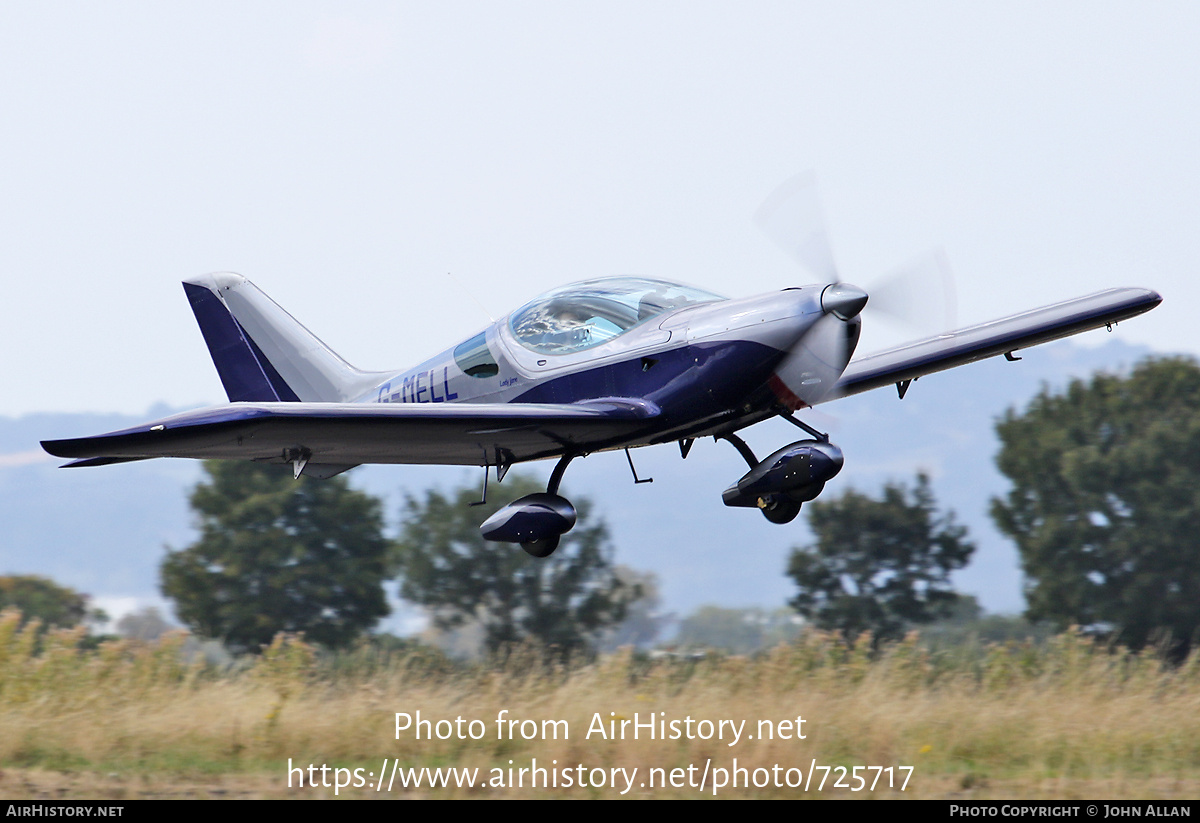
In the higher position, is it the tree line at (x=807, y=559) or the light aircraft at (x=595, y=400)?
the tree line at (x=807, y=559)

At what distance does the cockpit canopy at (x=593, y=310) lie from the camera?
11500 mm

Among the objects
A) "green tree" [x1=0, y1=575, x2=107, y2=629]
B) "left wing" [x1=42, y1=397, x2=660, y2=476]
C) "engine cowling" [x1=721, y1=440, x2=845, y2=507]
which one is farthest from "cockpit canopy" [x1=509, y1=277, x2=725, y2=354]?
"green tree" [x1=0, y1=575, x2=107, y2=629]

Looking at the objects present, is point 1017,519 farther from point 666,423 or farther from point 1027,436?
point 666,423

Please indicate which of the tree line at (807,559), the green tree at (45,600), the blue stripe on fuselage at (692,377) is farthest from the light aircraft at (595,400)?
the green tree at (45,600)

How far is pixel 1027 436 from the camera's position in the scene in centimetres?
7188

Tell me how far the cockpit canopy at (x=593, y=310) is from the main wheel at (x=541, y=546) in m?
1.83

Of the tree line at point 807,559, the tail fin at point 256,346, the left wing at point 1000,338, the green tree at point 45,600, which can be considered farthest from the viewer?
the green tree at point 45,600

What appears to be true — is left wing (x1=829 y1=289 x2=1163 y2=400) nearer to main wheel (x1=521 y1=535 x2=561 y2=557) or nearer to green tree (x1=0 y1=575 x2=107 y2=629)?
main wheel (x1=521 y1=535 x2=561 y2=557)

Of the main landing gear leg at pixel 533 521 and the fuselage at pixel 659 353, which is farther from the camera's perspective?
the main landing gear leg at pixel 533 521

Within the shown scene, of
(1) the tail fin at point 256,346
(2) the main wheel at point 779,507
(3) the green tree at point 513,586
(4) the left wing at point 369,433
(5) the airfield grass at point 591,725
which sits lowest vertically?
(5) the airfield grass at point 591,725

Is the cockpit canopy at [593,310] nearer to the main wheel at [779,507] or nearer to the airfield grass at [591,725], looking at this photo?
the main wheel at [779,507]
